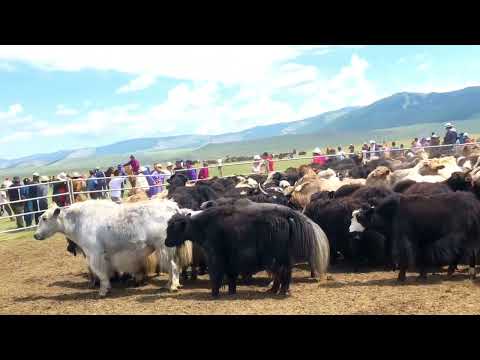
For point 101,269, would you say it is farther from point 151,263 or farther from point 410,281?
point 410,281

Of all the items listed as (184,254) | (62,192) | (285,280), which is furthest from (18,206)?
(285,280)

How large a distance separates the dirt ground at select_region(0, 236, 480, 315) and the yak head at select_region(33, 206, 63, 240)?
98 centimetres

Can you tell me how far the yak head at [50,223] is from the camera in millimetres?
8930

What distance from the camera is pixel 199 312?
6570 millimetres

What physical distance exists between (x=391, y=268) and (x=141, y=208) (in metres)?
4.24

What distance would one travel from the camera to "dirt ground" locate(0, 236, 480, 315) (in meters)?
6.19

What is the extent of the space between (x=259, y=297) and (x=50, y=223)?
401cm

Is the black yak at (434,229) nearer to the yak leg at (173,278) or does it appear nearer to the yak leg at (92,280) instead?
the yak leg at (173,278)

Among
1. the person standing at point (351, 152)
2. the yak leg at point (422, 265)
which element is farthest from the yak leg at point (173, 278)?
the person standing at point (351, 152)

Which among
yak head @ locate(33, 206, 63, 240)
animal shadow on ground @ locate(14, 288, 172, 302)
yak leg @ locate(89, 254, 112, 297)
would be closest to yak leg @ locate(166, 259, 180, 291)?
animal shadow on ground @ locate(14, 288, 172, 302)

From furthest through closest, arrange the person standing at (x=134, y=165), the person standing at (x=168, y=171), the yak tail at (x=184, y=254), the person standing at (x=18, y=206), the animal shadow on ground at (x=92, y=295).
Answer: the person standing at (x=134, y=165) < the person standing at (x=168, y=171) < the person standing at (x=18, y=206) < the yak tail at (x=184, y=254) < the animal shadow on ground at (x=92, y=295)

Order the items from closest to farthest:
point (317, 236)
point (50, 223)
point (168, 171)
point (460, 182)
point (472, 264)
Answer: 1. point (472, 264)
2. point (317, 236)
3. point (50, 223)
4. point (460, 182)
5. point (168, 171)

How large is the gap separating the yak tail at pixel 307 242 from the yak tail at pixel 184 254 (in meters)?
1.94

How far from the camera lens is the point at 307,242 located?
7547 millimetres
